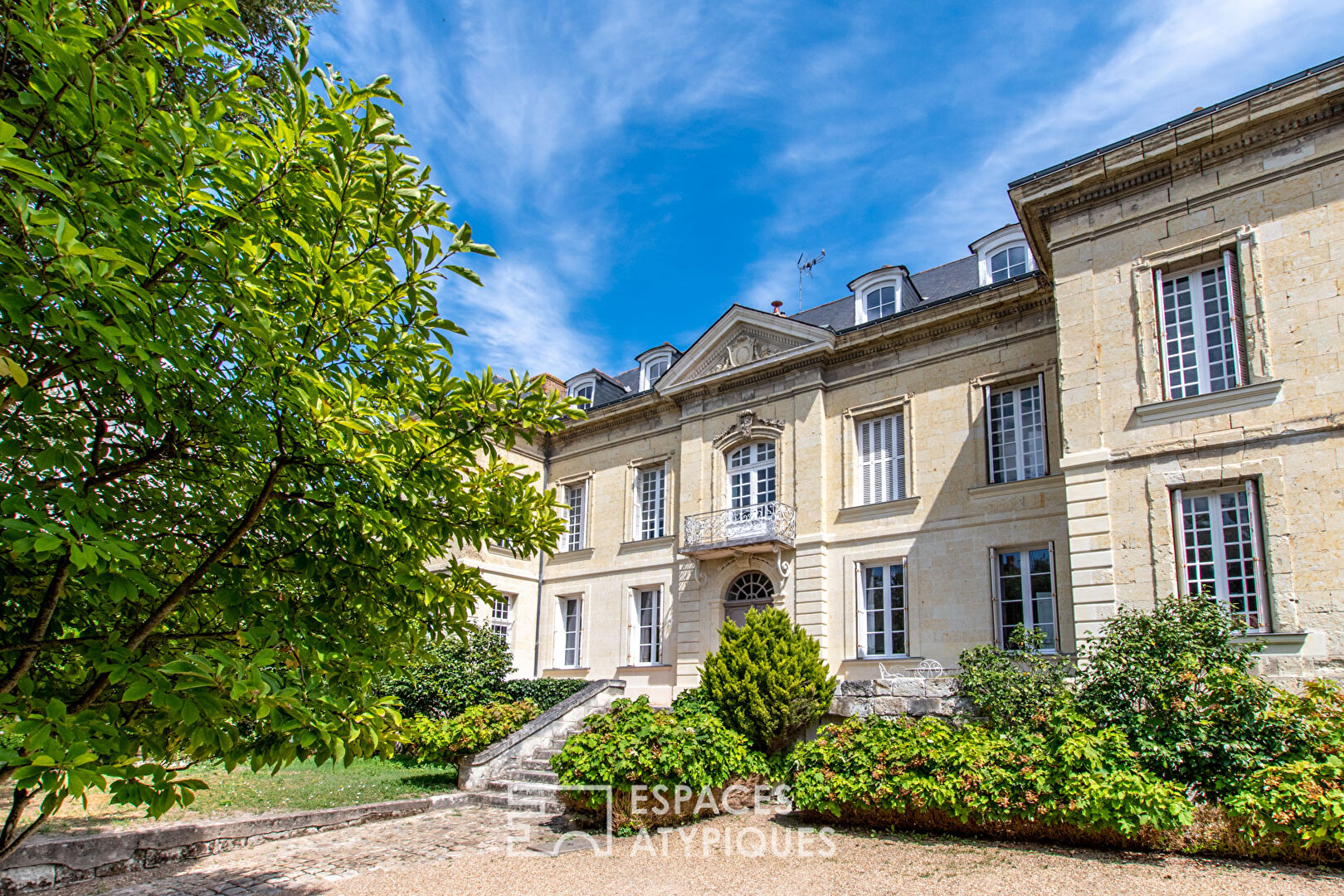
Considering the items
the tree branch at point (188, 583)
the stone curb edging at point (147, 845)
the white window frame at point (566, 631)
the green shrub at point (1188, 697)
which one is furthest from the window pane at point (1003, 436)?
the tree branch at point (188, 583)

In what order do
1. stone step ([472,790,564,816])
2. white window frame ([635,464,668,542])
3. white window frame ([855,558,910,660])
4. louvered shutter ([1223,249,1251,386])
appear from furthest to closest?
white window frame ([635,464,668,542]) < white window frame ([855,558,910,660]) < stone step ([472,790,564,816]) < louvered shutter ([1223,249,1251,386])

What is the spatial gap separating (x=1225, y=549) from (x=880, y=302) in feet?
27.6

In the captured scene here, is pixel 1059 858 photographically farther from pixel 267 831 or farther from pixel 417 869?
pixel 267 831

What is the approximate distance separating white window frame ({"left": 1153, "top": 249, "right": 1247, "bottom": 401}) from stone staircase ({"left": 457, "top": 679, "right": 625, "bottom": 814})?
9002 millimetres

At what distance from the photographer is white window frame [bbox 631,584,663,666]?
1867 cm

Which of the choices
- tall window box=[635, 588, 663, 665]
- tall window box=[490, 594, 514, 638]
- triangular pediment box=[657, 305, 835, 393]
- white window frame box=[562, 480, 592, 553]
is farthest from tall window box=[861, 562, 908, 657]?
tall window box=[490, 594, 514, 638]

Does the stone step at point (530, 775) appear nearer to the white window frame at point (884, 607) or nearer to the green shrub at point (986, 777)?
the green shrub at point (986, 777)

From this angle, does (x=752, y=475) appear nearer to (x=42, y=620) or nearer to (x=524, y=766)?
(x=524, y=766)

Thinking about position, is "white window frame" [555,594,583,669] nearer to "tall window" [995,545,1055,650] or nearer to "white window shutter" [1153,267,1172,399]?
"tall window" [995,545,1055,650]

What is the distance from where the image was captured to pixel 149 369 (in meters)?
2.84

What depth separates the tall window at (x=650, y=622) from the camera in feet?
61.3

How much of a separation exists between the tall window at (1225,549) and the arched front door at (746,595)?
7855 millimetres

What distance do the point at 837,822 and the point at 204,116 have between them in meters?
9.14

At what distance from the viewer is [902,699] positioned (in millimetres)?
11086
